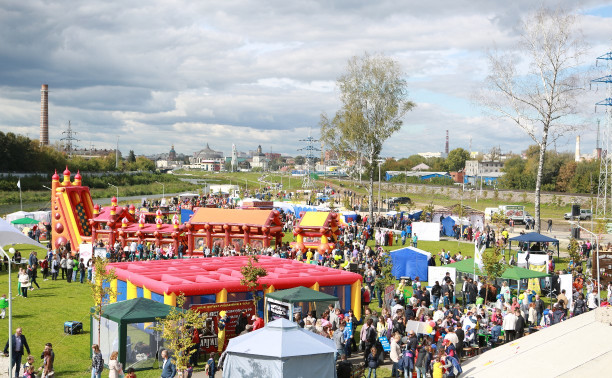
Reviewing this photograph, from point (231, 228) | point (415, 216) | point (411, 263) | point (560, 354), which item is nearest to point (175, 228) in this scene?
point (231, 228)

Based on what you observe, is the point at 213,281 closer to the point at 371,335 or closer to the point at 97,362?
the point at 97,362

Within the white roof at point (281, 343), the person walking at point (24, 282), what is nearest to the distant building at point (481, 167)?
the person walking at point (24, 282)

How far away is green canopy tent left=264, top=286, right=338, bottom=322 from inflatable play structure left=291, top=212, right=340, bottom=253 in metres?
15.1

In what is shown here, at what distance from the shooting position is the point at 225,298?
54.1 feet

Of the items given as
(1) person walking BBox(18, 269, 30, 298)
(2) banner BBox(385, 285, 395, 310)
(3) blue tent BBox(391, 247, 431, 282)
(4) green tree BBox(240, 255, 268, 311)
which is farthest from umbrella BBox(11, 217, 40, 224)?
(2) banner BBox(385, 285, 395, 310)

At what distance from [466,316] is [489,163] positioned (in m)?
132

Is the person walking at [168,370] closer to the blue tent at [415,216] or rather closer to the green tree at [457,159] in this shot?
the blue tent at [415,216]

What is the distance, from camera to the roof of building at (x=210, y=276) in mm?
16281

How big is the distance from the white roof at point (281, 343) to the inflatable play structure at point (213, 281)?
4.31 meters

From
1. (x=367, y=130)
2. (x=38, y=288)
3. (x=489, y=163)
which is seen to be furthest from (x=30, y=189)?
(x=489, y=163)

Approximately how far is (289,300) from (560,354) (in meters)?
7.13

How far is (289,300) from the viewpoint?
52.5 ft

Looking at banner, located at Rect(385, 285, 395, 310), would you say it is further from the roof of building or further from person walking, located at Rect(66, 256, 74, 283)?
person walking, located at Rect(66, 256, 74, 283)

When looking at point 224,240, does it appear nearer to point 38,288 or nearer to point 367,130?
point 38,288
